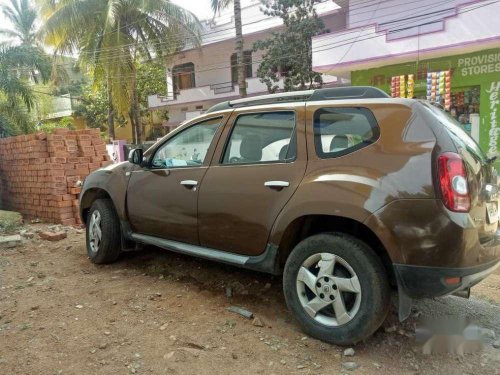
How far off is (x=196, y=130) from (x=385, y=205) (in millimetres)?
1969

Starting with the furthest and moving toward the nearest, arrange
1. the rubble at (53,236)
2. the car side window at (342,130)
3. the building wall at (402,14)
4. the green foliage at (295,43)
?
the green foliage at (295,43) < the building wall at (402,14) < the rubble at (53,236) < the car side window at (342,130)

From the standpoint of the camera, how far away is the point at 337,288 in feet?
9.12

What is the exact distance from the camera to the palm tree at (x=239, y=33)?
14.8 meters

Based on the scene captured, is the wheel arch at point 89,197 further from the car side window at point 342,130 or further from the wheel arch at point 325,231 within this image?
the car side window at point 342,130

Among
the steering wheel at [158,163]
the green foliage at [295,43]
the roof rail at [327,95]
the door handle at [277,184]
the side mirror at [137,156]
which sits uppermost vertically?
Answer: the green foliage at [295,43]

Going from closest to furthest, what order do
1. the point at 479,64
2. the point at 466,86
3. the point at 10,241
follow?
1. the point at 10,241
2. the point at 479,64
3. the point at 466,86

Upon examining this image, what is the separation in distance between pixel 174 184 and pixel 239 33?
1241cm

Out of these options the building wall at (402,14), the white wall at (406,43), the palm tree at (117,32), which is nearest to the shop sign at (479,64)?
the white wall at (406,43)

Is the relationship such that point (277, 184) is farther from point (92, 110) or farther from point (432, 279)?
point (92, 110)

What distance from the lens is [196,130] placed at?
3926 millimetres

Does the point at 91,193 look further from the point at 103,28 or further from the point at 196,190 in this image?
the point at 103,28

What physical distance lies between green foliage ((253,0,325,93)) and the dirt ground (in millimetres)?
13106

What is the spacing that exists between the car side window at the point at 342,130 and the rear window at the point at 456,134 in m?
0.38

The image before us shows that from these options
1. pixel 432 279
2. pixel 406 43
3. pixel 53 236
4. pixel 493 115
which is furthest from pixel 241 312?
pixel 493 115
